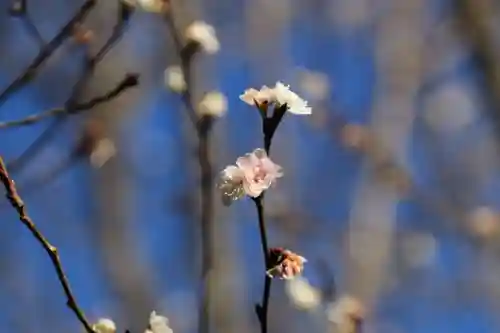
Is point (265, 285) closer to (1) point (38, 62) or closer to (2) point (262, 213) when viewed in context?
(2) point (262, 213)

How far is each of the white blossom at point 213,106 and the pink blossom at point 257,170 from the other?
1.41 ft

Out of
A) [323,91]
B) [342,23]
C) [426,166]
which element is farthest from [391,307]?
[342,23]

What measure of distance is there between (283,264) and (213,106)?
510 mm

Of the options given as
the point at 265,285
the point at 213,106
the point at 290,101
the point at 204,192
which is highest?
the point at 213,106

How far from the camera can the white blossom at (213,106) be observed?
1117 millimetres

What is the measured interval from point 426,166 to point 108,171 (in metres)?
0.75

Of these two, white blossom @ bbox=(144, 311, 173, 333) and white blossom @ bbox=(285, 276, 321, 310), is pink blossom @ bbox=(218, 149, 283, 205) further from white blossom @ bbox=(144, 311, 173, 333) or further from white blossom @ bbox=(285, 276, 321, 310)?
white blossom @ bbox=(285, 276, 321, 310)

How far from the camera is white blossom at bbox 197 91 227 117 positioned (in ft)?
3.67

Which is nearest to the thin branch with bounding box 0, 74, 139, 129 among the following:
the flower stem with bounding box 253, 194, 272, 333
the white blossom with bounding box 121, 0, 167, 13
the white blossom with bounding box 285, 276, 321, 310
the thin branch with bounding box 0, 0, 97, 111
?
the thin branch with bounding box 0, 0, 97, 111

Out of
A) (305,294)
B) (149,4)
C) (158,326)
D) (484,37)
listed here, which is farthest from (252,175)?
(484,37)

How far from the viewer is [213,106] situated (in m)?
1.13

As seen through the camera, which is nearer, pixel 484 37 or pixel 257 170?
pixel 257 170

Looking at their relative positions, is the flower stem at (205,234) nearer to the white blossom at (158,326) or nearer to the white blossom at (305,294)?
the white blossom at (158,326)

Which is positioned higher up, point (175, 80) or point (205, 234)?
point (175, 80)
